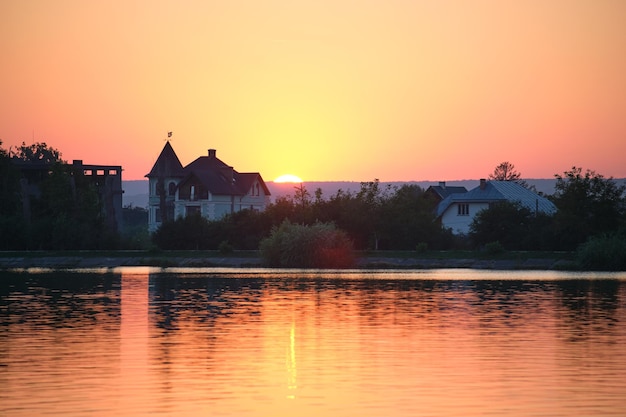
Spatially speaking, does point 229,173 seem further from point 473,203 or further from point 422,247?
point 422,247

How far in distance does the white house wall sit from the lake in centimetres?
8180

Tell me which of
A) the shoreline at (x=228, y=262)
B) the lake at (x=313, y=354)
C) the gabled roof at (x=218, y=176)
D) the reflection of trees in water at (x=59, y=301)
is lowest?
the lake at (x=313, y=354)

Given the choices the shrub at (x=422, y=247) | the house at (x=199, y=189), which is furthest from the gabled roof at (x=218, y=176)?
the shrub at (x=422, y=247)

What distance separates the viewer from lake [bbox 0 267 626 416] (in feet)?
71.8

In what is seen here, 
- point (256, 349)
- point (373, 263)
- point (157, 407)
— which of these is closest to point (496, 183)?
point (373, 263)

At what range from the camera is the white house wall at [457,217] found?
5497 inches

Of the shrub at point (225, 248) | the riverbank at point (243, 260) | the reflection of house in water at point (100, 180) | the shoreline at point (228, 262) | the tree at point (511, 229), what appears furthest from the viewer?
the reflection of house in water at point (100, 180)

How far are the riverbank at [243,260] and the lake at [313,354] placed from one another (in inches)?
1538

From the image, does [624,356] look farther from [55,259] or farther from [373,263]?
[55,259]

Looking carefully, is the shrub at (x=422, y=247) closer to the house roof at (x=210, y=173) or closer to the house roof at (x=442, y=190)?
the house roof at (x=210, y=173)

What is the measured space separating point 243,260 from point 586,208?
3190 cm

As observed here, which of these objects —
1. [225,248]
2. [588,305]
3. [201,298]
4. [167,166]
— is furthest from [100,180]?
[588,305]

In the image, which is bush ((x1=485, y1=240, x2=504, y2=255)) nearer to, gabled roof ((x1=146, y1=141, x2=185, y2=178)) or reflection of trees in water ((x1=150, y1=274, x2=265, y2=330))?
reflection of trees in water ((x1=150, y1=274, x2=265, y2=330))

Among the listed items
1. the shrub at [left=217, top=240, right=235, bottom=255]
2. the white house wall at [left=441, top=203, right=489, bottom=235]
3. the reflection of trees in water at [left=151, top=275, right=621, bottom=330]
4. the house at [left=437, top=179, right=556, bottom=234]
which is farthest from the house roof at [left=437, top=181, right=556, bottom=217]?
the reflection of trees in water at [left=151, top=275, right=621, bottom=330]
